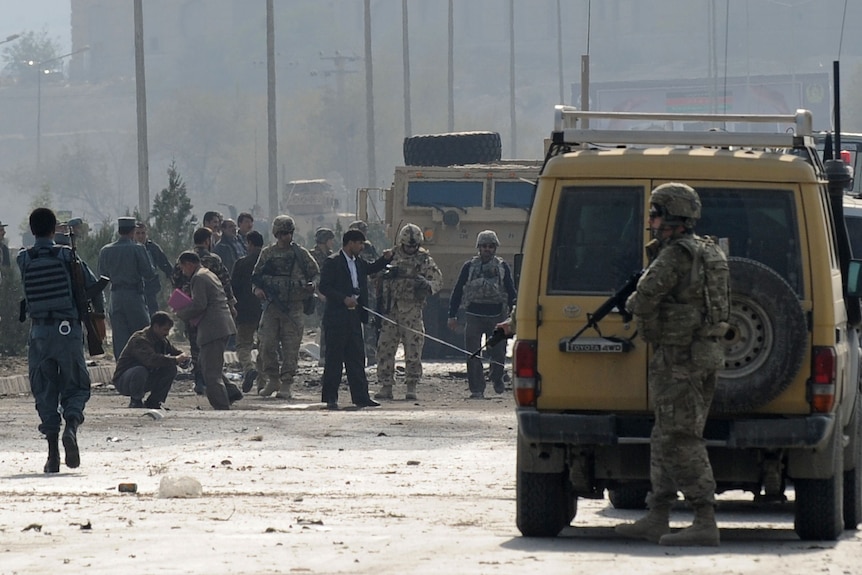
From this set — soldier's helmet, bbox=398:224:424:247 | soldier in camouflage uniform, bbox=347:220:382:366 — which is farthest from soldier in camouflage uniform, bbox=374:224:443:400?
soldier in camouflage uniform, bbox=347:220:382:366

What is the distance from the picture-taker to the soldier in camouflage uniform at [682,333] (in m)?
7.92

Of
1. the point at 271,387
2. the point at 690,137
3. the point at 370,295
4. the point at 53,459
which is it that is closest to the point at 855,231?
the point at 690,137

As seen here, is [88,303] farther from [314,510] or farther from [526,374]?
[526,374]

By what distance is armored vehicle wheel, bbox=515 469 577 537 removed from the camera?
333 inches

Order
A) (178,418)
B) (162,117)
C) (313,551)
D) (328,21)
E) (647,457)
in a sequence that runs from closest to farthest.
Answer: (313,551), (647,457), (178,418), (162,117), (328,21)

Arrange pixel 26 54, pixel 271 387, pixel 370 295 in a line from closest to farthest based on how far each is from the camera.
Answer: pixel 271 387, pixel 370 295, pixel 26 54

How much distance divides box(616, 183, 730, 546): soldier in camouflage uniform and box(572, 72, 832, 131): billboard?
328 ft

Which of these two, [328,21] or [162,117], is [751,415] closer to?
[162,117]

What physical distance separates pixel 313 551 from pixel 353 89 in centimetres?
10681

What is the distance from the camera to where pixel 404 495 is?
10367mm

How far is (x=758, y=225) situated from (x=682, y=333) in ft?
2.28

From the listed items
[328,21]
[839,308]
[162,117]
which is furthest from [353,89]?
[839,308]

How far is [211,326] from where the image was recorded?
16344 millimetres

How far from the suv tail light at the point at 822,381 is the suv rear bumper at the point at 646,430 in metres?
0.05
